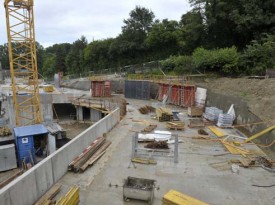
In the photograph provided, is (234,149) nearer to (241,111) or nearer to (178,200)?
(241,111)

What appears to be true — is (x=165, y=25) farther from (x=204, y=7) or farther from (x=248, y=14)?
(x=248, y=14)

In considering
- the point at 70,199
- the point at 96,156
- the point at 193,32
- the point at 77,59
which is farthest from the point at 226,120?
the point at 77,59

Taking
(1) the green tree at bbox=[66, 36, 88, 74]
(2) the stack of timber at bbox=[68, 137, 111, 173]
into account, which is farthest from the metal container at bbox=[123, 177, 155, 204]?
(1) the green tree at bbox=[66, 36, 88, 74]

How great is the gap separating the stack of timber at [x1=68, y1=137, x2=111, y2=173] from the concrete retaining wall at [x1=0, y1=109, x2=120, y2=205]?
0.30 metres

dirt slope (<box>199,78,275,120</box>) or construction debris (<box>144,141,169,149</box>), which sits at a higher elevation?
dirt slope (<box>199,78,275,120</box>)

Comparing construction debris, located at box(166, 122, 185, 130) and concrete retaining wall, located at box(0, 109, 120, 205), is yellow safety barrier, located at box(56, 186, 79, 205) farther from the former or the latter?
construction debris, located at box(166, 122, 185, 130)

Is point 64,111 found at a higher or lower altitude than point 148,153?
lower

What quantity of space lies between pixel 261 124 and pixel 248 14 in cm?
2401

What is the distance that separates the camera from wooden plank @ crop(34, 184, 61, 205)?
26.6 feet

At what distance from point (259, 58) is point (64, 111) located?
26.7 m

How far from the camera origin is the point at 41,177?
28.6 feet

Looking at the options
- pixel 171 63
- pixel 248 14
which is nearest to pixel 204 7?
pixel 248 14

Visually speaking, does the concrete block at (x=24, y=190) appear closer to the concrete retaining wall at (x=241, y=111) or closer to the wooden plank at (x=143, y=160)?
the wooden plank at (x=143, y=160)

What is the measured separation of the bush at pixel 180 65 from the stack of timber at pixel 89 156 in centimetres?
2206
